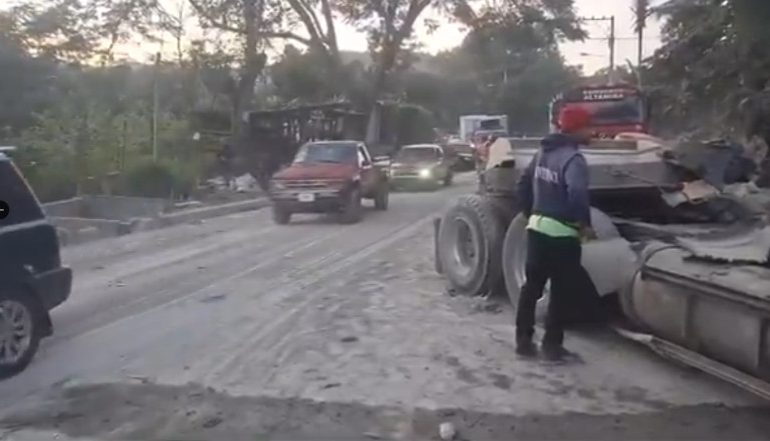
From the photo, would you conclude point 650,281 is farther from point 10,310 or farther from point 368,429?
point 10,310

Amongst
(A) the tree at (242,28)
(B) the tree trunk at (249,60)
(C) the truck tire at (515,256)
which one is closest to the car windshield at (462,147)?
(A) the tree at (242,28)

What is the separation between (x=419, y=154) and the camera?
114 ft

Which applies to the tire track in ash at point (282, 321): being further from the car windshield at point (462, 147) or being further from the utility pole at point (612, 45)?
the utility pole at point (612, 45)

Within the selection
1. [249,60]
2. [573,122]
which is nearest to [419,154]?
[249,60]

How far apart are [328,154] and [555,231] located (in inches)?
580

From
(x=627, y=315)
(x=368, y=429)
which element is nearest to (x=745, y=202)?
(x=627, y=315)

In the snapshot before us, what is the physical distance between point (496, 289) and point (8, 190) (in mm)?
4750

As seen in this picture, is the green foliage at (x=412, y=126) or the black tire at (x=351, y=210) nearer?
the black tire at (x=351, y=210)

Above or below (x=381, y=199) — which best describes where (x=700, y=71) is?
above

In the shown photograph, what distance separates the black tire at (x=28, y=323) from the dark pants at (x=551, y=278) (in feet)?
11.9

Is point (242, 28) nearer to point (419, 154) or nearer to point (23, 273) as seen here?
point (419, 154)

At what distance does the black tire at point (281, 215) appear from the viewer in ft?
67.8

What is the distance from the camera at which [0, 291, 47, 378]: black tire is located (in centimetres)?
739

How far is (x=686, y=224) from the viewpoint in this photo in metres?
8.97
